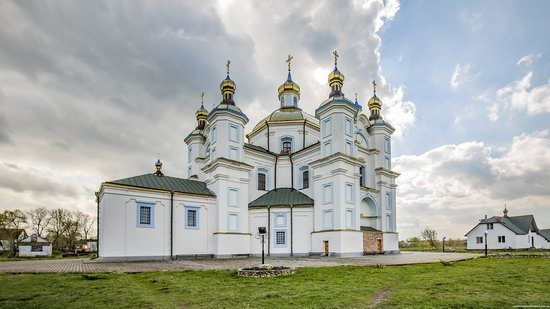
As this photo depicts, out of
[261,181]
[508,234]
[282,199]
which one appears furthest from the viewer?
[508,234]

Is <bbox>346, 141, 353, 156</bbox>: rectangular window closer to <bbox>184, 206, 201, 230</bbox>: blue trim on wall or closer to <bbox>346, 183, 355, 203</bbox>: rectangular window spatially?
<bbox>346, 183, 355, 203</bbox>: rectangular window

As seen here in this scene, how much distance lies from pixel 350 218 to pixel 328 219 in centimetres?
168

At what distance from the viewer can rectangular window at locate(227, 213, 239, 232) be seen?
2617 centimetres

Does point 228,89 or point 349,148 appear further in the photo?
point 228,89

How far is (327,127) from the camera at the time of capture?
2777 centimetres

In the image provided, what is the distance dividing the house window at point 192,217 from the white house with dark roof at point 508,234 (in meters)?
37.9

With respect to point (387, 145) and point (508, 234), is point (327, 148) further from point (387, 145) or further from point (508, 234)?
point (508, 234)

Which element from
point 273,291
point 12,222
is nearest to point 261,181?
point 273,291

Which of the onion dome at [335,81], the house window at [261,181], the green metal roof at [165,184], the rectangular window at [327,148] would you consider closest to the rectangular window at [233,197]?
the green metal roof at [165,184]

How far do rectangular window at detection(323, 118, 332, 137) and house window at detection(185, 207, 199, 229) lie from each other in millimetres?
11710

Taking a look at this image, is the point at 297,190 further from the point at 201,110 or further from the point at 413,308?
the point at 413,308

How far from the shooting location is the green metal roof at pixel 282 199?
27828 mm

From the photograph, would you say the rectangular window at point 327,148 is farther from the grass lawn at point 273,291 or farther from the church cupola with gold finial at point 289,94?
the grass lawn at point 273,291

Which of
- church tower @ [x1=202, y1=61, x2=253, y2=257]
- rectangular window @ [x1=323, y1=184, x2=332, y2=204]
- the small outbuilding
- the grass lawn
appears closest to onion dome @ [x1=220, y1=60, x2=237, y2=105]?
church tower @ [x1=202, y1=61, x2=253, y2=257]
